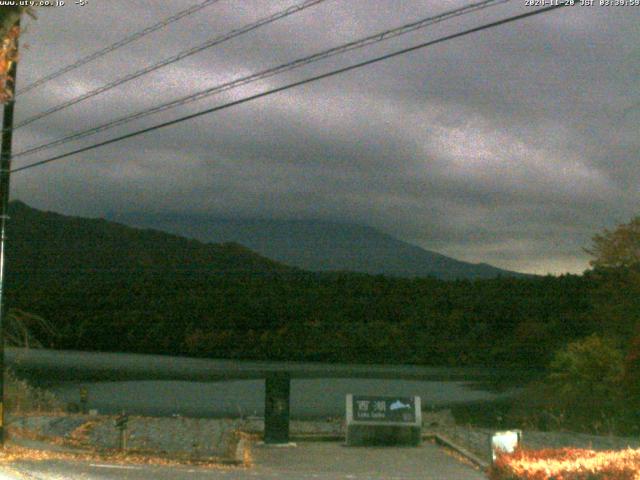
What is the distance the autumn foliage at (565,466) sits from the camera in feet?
29.0

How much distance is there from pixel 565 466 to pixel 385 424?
1761 centimetres

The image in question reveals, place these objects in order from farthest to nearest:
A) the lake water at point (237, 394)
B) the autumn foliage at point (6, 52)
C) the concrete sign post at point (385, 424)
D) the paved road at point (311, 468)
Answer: the lake water at point (237, 394)
the concrete sign post at point (385, 424)
the paved road at point (311, 468)
the autumn foliage at point (6, 52)

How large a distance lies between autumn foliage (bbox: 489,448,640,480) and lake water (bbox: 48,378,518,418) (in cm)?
3862

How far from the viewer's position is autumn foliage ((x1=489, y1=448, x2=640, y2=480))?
8844mm

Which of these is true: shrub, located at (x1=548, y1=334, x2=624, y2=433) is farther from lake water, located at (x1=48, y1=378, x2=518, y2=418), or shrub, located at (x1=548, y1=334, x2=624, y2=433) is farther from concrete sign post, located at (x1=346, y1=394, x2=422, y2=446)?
concrete sign post, located at (x1=346, y1=394, x2=422, y2=446)

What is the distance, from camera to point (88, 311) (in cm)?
6194

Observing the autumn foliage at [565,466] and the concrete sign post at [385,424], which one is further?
the concrete sign post at [385,424]

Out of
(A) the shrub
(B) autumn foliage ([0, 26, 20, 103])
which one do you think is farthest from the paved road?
(A) the shrub

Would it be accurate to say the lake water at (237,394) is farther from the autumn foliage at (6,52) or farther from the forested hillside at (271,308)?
the autumn foliage at (6,52)

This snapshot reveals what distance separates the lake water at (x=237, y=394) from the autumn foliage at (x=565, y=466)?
38624 millimetres

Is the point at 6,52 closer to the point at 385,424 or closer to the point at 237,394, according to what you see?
the point at 385,424

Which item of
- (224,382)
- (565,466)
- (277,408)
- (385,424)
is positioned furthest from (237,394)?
(565,466)

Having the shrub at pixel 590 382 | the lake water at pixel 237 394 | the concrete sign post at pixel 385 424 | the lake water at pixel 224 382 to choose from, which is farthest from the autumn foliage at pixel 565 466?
the lake water at pixel 224 382

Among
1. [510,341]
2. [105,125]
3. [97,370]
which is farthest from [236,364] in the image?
[105,125]
